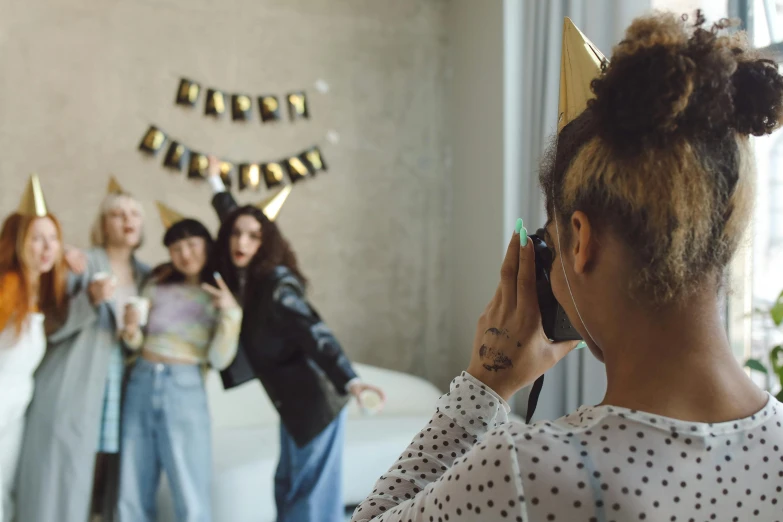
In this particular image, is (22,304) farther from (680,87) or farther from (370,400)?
(680,87)

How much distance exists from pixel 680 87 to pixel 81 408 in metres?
1.35

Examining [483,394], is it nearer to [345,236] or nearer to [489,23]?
[345,236]

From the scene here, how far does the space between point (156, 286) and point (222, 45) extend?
101cm

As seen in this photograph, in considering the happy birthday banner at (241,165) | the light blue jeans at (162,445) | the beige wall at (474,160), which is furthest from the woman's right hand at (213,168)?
the beige wall at (474,160)

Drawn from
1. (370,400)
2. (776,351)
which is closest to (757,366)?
(776,351)

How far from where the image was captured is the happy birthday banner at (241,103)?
2107 millimetres

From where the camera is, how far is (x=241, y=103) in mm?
2178

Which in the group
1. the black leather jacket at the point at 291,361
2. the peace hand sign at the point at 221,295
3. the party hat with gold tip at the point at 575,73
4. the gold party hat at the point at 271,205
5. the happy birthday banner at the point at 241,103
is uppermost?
the happy birthday banner at the point at 241,103

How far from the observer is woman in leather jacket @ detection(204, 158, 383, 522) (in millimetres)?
1613

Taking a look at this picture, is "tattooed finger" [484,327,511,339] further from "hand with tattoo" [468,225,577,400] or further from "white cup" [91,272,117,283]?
"white cup" [91,272,117,283]

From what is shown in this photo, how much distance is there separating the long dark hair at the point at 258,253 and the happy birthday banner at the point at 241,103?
623 millimetres

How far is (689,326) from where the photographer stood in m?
0.48

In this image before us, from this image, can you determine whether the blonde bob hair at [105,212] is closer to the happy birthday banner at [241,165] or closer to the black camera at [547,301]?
the happy birthday banner at [241,165]

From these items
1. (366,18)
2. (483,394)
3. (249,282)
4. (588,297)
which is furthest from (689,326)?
(366,18)
